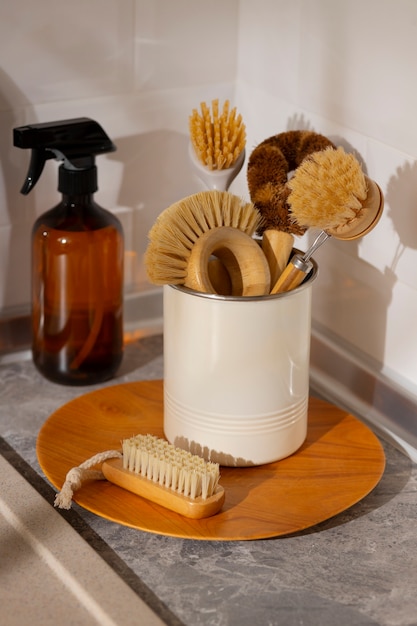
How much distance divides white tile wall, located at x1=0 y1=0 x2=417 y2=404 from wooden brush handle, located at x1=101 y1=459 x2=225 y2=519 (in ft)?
0.94

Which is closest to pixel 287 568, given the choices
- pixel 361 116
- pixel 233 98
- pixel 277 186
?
pixel 277 186

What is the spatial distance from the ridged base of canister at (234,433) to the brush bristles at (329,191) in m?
0.19

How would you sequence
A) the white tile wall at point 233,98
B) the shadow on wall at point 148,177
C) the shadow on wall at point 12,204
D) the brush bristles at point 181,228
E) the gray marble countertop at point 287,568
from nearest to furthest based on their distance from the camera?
1. the gray marble countertop at point 287,568
2. the brush bristles at point 181,228
3. the white tile wall at point 233,98
4. the shadow on wall at point 12,204
5. the shadow on wall at point 148,177

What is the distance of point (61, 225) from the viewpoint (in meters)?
1.02

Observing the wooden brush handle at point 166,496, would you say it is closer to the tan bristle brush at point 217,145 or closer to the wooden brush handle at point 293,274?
the wooden brush handle at point 293,274

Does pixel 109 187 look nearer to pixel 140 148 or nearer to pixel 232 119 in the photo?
pixel 140 148

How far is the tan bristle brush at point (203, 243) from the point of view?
2.73 ft

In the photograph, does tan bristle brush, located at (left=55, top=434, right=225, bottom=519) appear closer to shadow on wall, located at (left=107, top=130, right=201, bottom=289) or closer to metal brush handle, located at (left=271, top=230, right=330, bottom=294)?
metal brush handle, located at (left=271, top=230, right=330, bottom=294)

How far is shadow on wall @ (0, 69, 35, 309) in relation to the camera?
105cm

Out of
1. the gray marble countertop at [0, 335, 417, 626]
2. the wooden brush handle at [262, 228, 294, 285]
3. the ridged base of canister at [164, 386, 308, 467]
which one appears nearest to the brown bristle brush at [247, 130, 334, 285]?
the wooden brush handle at [262, 228, 294, 285]

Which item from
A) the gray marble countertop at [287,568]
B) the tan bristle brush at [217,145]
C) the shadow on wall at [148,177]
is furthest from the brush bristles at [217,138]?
the gray marble countertop at [287,568]

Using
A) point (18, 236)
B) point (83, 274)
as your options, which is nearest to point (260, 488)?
point (83, 274)

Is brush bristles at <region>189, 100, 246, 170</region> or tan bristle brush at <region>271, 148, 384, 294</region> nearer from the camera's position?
tan bristle brush at <region>271, 148, 384, 294</region>

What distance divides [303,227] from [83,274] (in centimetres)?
28
